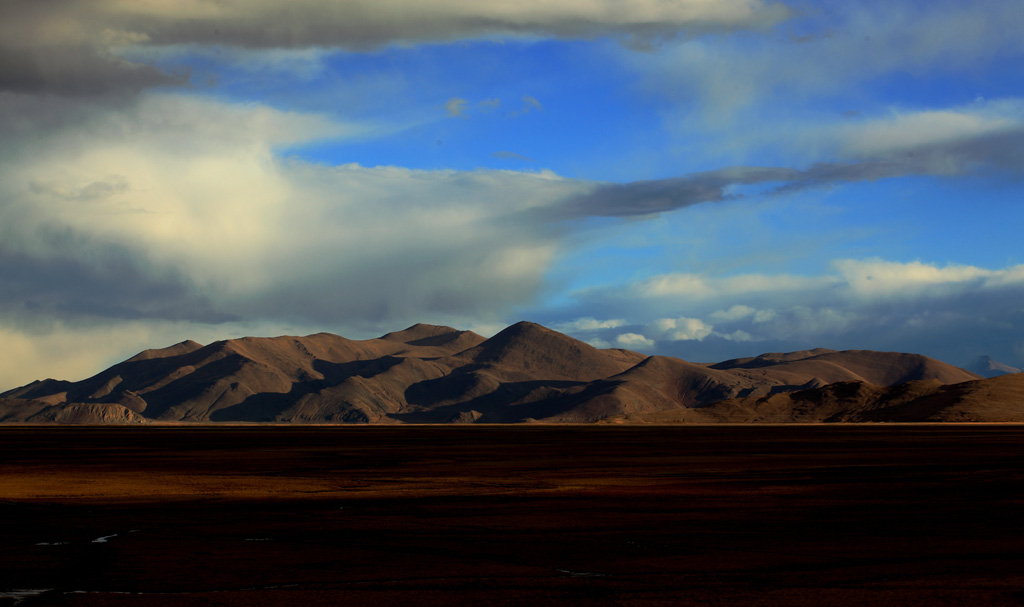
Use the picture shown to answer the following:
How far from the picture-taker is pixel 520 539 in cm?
1792

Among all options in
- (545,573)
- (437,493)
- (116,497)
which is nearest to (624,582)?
(545,573)

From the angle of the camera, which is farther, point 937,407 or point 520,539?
point 937,407

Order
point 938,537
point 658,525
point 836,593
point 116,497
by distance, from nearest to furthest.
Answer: point 836,593
point 938,537
point 658,525
point 116,497

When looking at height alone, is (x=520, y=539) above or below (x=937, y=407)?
above

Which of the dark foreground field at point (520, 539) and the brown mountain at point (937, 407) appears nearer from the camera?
the dark foreground field at point (520, 539)

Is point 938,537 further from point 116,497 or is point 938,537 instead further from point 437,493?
point 116,497

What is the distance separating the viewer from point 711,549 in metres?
16.5

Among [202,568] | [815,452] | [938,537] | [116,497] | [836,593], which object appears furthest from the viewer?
[815,452]

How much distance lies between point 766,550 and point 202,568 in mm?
9177

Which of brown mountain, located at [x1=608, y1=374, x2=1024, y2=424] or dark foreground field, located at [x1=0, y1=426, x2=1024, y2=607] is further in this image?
brown mountain, located at [x1=608, y1=374, x2=1024, y2=424]

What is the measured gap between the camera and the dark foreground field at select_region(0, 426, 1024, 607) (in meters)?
13.0

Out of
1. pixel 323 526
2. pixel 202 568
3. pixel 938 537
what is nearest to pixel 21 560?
pixel 202 568

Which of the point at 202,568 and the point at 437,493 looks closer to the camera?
the point at 202,568

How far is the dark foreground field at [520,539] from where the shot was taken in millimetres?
12953
